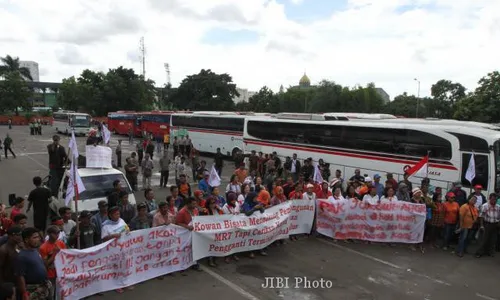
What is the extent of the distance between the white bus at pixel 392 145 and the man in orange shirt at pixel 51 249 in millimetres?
11826

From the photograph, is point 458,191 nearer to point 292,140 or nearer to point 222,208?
point 222,208

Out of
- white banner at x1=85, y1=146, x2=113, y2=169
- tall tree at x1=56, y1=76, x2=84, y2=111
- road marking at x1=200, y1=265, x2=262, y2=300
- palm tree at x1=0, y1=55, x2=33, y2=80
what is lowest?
road marking at x1=200, y1=265, x2=262, y2=300

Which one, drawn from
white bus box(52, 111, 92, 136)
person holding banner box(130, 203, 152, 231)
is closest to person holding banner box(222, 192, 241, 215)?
person holding banner box(130, 203, 152, 231)

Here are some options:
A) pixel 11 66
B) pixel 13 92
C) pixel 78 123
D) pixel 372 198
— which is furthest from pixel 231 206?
pixel 11 66

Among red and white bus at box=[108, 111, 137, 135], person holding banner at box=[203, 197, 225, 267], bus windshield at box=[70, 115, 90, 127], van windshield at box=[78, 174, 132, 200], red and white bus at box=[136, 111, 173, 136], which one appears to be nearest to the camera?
person holding banner at box=[203, 197, 225, 267]

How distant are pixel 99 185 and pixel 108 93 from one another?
6533 cm

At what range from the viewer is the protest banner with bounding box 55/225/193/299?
6.87 meters

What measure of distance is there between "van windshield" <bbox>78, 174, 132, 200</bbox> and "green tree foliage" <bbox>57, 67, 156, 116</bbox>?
65.0 m

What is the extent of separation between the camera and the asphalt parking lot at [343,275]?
7.59 metres

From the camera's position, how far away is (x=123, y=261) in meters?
7.64

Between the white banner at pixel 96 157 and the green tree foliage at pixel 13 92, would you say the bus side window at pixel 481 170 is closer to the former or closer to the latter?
the white banner at pixel 96 157

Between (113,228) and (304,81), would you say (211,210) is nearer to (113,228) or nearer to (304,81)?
(113,228)

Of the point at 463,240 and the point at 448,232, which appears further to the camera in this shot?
the point at 448,232

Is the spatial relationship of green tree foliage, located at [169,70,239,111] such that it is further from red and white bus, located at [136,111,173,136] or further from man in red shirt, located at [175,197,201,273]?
man in red shirt, located at [175,197,201,273]
